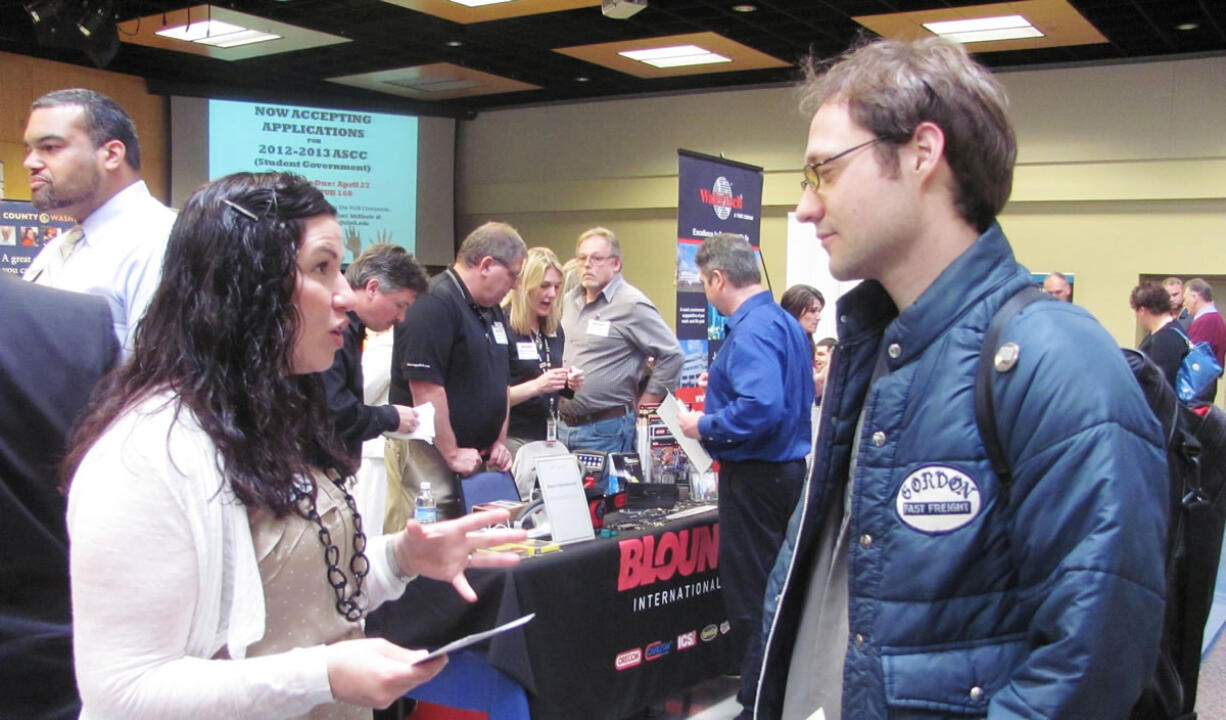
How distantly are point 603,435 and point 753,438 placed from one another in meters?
1.42

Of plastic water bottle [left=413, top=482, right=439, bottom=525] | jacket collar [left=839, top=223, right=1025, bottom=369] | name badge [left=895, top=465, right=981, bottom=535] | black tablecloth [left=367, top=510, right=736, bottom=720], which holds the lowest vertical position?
black tablecloth [left=367, top=510, right=736, bottom=720]

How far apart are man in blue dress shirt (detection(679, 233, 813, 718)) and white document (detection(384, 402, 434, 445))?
0.87 m

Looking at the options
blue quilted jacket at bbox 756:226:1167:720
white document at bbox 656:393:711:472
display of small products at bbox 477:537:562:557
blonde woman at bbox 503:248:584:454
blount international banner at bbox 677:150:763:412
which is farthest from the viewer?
blount international banner at bbox 677:150:763:412

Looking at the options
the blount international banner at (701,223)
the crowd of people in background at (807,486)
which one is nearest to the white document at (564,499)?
the crowd of people in background at (807,486)

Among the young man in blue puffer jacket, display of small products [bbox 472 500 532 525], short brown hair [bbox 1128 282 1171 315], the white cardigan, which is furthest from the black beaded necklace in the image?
short brown hair [bbox 1128 282 1171 315]

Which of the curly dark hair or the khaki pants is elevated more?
the curly dark hair

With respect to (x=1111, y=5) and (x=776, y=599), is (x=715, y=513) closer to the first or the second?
(x=776, y=599)

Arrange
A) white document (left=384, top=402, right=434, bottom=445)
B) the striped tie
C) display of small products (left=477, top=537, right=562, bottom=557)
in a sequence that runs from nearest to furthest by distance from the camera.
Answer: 1. the striped tie
2. display of small products (left=477, top=537, right=562, bottom=557)
3. white document (left=384, top=402, right=434, bottom=445)

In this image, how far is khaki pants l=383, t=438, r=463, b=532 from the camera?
11.1 feet

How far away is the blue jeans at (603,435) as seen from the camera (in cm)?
470

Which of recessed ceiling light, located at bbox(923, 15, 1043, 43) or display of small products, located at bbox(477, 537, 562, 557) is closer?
display of small products, located at bbox(477, 537, 562, 557)

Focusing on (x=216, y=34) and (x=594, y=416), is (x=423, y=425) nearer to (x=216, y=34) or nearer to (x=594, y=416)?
(x=594, y=416)

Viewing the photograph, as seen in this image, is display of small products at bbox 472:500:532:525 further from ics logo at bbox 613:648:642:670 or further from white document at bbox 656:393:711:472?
white document at bbox 656:393:711:472

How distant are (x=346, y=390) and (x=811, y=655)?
6.90ft
